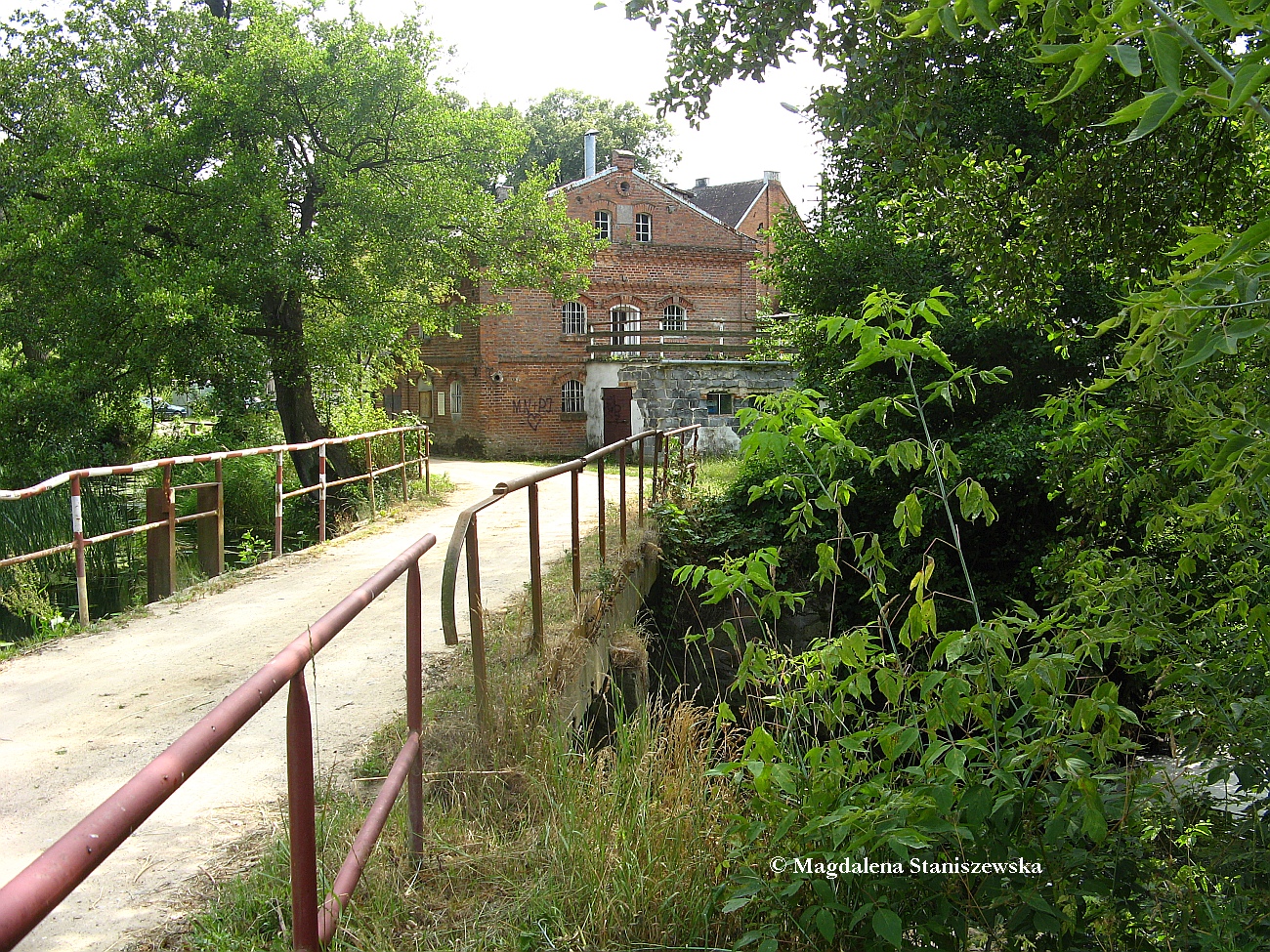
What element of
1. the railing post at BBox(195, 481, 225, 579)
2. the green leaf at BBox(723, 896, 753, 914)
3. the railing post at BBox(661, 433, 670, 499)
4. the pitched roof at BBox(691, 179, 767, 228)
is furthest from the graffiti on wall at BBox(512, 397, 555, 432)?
the green leaf at BBox(723, 896, 753, 914)

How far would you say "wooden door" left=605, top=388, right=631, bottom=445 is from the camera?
93.7 feet

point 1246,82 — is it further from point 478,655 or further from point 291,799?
point 478,655

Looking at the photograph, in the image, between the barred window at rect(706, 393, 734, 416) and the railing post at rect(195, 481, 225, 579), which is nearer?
the railing post at rect(195, 481, 225, 579)

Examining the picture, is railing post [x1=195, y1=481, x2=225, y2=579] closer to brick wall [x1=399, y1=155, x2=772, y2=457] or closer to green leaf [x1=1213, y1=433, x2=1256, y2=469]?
green leaf [x1=1213, y1=433, x2=1256, y2=469]

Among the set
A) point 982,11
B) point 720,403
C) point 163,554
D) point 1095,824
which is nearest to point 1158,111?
point 982,11

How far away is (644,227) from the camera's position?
3145 cm

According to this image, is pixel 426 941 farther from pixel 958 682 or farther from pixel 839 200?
pixel 839 200

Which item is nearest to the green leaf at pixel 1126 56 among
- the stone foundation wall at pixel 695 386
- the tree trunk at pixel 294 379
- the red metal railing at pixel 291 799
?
the red metal railing at pixel 291 799

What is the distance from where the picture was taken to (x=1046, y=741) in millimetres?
2379

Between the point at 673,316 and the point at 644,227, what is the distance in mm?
2886

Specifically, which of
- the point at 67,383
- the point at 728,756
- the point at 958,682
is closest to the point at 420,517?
the point at 67,383

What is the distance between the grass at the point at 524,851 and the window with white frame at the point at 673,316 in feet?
91.9

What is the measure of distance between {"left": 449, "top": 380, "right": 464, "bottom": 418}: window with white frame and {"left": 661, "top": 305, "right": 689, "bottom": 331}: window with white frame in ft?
21.4

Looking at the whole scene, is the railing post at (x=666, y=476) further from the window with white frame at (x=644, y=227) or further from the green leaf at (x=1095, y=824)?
the window with white frame at (x=644, y=227)
